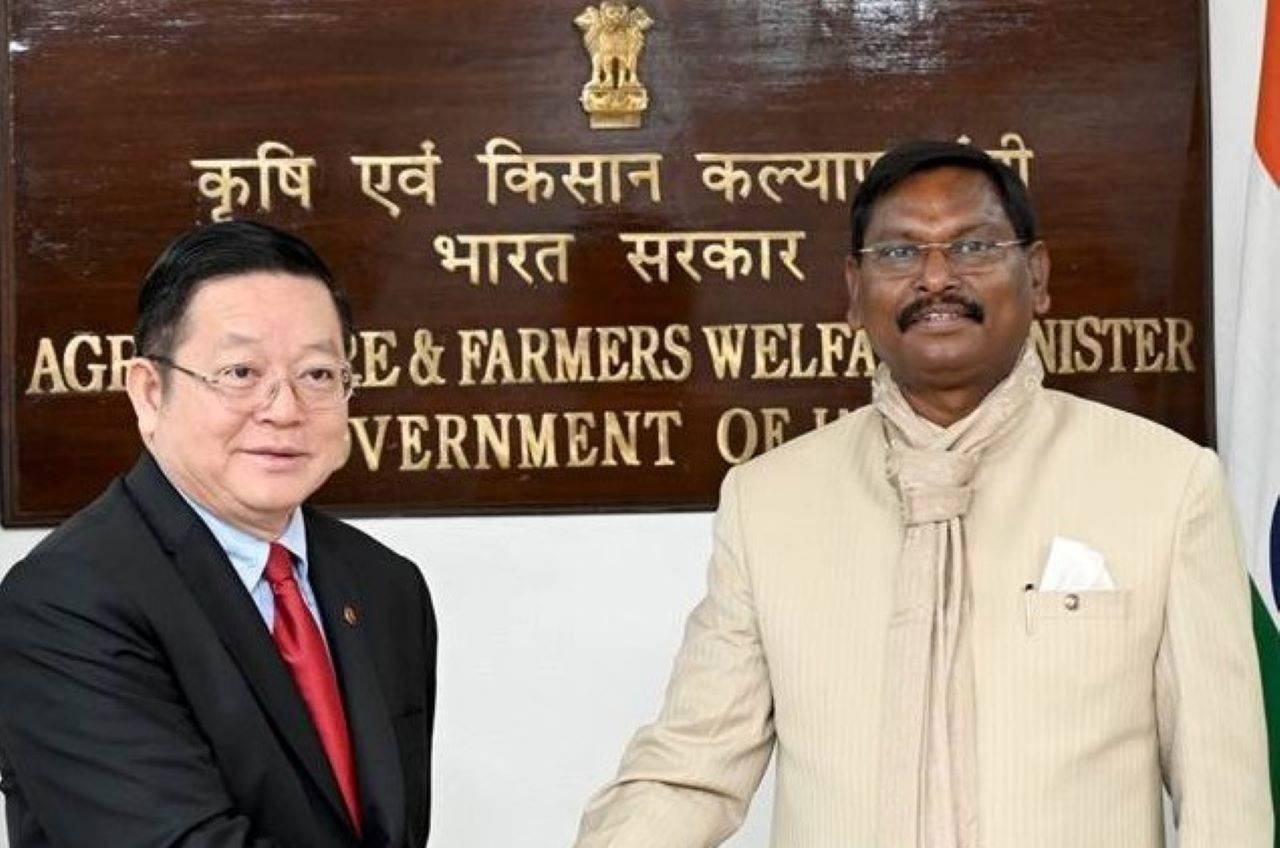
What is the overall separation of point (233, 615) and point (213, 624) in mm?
20

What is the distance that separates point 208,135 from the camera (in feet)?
9.93

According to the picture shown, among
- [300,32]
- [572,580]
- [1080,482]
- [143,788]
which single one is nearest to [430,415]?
[572,580]

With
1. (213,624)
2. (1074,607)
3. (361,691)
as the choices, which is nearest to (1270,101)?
(1074,607)

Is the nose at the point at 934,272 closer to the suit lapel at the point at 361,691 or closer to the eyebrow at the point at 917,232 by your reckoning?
the eyebrow at the point at 917,232

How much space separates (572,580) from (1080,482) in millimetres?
1087

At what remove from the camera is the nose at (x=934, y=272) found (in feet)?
7.00

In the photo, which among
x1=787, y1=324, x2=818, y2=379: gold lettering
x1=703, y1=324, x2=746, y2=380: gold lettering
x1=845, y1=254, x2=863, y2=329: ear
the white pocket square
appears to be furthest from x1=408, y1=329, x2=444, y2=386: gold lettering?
the white pocket square

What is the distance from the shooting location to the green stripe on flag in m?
2.73

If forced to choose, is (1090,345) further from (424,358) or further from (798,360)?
(424,358)

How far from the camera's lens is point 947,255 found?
2.15m

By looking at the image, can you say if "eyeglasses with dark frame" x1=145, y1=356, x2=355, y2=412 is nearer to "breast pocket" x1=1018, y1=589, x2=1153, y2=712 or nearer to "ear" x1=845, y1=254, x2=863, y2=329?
"ear" x1=845, y1=254, x2=863, y2=329

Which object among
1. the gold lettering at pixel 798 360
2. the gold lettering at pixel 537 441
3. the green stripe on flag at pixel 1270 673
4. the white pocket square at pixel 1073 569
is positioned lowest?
the green stripe on flag at pixel 1270 673

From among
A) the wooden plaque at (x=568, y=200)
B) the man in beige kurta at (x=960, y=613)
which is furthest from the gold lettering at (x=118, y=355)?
the man in beige kurta at (x=960, y=613)

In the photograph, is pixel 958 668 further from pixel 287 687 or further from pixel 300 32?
pixel 300 32
